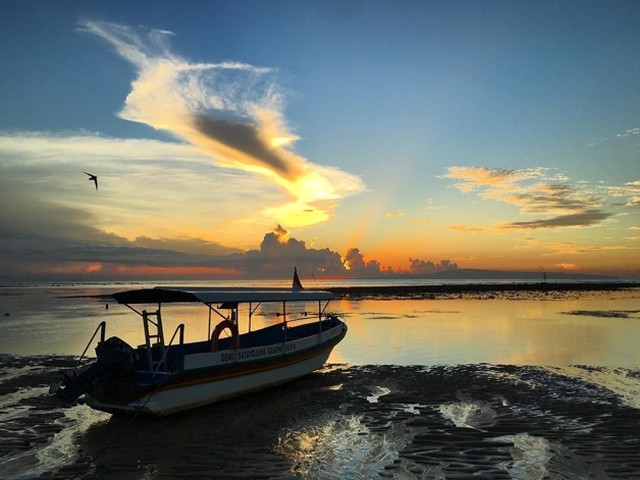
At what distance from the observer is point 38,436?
10.9m

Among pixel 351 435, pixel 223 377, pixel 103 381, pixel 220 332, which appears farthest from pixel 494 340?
pixel 103 381

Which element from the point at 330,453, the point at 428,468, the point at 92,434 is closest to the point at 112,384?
the point at 92,434

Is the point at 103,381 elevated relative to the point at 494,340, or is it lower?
elevated

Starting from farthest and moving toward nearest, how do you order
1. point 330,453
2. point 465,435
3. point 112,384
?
1. point 112,384
2. point 465,435
3. point 330,453

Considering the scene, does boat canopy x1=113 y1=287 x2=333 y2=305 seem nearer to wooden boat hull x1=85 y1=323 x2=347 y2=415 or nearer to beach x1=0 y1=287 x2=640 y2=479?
wooden boat hull x1=85 y1=323 x2=347 y2=415

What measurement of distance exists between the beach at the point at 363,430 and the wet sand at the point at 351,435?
0.11 ft

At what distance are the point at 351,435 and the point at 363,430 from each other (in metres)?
0.45

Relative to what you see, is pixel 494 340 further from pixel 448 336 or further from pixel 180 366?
pixel 180 366

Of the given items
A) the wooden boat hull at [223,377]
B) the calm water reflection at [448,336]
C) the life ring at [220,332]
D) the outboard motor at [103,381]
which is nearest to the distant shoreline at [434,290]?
the calm water reflection at [448,336]

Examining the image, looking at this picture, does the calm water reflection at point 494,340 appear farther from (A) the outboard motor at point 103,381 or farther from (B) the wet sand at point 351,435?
(A) the outboard motor at point 103,381

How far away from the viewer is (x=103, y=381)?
12.0 metres

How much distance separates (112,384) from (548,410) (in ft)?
37.1

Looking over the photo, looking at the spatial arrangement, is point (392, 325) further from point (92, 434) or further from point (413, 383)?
point (92, 434)

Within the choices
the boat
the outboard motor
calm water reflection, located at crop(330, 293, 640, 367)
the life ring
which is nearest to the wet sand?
the boat
